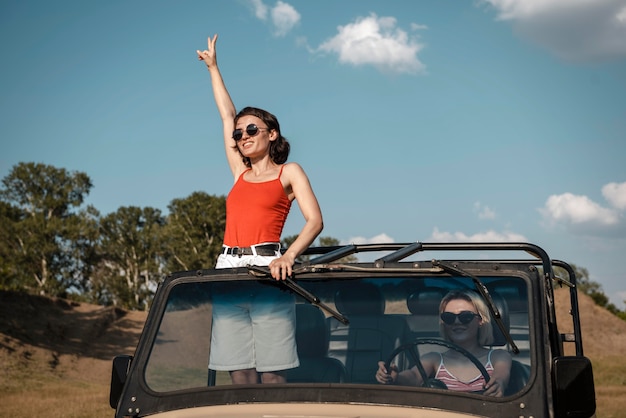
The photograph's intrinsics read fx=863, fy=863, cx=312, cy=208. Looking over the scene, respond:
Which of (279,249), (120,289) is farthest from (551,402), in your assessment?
(120,289)

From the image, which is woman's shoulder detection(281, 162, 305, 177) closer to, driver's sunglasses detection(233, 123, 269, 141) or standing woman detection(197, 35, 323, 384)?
standing woman detection(197, 35, 323, 384)

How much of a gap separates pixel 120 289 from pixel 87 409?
4241 centimetres

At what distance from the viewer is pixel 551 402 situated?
3012 mm

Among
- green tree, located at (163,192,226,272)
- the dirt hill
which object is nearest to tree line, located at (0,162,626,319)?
green tree, located at (163,192,226,272)

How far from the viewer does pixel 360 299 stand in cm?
343

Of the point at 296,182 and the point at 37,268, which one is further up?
the point at 37,268

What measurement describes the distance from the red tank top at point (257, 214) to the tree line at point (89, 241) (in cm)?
3734

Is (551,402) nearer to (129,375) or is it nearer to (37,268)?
(129,375)

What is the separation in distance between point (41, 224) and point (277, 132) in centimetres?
4617

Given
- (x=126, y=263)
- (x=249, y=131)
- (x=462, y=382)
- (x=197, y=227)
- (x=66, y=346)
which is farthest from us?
(x=126, y=263)

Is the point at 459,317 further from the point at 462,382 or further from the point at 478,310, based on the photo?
the point at 462,382

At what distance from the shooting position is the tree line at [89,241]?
45.0m

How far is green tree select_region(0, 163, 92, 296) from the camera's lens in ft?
158

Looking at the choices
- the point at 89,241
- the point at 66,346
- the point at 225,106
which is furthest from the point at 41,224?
the point at 225,106
